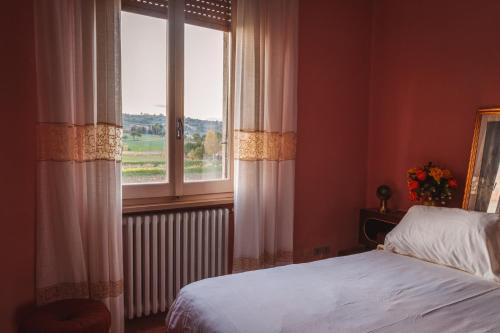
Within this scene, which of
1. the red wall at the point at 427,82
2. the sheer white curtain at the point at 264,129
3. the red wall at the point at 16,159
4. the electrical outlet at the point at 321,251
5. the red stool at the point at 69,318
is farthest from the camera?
the electrical outlet at the point at 321,251

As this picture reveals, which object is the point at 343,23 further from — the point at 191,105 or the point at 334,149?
the point at 191,105

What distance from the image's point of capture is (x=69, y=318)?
76.1 inches

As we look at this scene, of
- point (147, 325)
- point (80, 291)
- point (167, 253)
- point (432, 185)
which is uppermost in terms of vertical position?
point (432, 185)

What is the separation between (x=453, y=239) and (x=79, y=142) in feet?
7.46

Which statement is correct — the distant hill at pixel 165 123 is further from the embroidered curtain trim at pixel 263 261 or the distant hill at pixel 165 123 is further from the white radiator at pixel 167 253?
the embroidered curtain trim at pixel 263 261

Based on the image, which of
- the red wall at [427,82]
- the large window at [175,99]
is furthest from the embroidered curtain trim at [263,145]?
the red wall at [427,82]

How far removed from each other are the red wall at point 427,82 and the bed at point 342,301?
114 cm

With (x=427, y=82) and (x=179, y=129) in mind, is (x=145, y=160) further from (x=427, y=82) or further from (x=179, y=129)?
(x=427, y=82)

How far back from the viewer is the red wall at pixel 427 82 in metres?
2.61

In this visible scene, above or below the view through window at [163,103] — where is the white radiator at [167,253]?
below

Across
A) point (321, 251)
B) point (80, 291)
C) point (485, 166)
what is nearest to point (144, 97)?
point (80, 291)

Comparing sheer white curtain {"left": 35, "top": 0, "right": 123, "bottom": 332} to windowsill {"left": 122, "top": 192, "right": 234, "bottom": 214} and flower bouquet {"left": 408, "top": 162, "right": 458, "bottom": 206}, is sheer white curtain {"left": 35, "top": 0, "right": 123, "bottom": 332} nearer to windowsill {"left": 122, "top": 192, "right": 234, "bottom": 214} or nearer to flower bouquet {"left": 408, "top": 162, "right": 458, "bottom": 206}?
windowsill {"left": 122, "top": 192, "right": 234, "bottom": 214}

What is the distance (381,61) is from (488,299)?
89.2 inches

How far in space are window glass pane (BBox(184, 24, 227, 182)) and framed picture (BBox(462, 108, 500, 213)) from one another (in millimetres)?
1794
